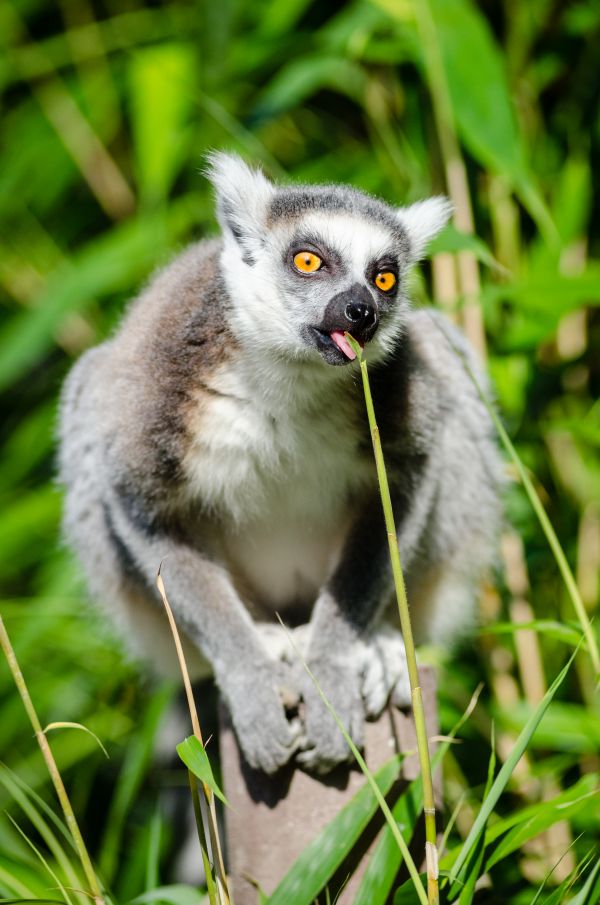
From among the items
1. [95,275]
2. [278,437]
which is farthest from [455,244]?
[95,275]

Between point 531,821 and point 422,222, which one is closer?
point 531,821

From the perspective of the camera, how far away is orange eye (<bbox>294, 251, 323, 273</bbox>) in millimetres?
2748

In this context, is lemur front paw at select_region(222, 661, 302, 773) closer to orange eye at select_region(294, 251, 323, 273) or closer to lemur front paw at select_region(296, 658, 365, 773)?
lemur front paw at select_region(296, 658, 365, 773)

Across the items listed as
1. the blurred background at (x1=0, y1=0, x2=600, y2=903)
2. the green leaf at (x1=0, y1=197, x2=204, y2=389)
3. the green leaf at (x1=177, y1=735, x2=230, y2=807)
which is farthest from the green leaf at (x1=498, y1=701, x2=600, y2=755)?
the green leaf at (x1=0, y1=197, x2=204, y2=389)

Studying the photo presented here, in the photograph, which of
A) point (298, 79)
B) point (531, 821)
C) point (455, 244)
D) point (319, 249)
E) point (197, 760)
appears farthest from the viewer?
point (298, 79)

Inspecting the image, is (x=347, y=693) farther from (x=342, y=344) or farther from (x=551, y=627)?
(x=342, y=344)

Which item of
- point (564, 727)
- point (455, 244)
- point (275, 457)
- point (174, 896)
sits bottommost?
point (564, 727)

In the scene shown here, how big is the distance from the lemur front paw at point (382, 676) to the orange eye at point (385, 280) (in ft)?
3.15

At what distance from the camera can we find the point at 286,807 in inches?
104

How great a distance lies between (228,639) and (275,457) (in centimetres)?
51

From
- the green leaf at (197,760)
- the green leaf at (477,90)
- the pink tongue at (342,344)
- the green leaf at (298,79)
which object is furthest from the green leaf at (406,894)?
the green leaf at (298,79)

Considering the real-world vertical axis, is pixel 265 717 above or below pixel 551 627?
above

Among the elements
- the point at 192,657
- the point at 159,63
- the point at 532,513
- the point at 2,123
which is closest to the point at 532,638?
the point at 532,513

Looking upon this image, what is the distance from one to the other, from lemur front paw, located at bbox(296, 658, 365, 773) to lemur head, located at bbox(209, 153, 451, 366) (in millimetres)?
832
